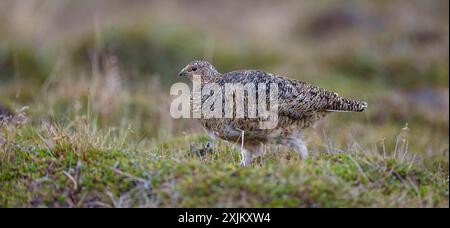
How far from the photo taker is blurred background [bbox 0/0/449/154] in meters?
8.66

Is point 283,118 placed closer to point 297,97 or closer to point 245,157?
point 297,97

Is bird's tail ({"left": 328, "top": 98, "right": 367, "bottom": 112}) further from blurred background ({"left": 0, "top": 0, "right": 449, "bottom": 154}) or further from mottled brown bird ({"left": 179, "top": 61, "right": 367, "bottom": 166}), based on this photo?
blurred background ({"left": 0, "top": 0, "right": 449, "bottom": 154})

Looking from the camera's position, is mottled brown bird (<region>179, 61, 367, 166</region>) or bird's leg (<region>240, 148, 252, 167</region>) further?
bird's leg (<region>240, 148, 252, 167</region>)

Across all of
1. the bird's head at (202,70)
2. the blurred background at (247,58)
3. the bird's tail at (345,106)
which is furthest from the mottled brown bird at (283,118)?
the blurred background at (247,58)

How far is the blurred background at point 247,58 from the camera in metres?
8.66

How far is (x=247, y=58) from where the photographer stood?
40.9 ft

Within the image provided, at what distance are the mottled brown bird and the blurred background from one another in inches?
61.1

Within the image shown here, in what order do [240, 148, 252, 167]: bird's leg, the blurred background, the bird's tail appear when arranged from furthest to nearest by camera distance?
the blurred background → the bird's tail → [240, 148, 252, 167]: bird's leg

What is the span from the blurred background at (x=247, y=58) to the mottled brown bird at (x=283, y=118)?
1.55m

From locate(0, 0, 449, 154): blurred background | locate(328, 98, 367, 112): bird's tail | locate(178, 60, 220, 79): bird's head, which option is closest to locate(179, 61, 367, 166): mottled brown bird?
locate(328, 98, 367, 112): bird's tail

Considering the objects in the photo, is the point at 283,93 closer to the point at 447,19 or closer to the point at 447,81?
the point at 447,81

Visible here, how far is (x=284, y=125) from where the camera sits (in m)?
5.28

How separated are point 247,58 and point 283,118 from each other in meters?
7.26

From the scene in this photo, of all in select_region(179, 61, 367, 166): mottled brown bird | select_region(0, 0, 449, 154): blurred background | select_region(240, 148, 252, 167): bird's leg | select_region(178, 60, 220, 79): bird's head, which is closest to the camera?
select_region(179, 61, 367, 166): mottled brown bird
